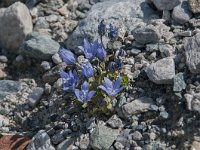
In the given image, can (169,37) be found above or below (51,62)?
above

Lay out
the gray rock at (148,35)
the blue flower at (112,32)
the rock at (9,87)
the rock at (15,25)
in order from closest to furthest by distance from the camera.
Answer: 1. the blue flower at (112,32)
2. the gray rock at (148,35)
3. the rock at (9,87)
4. the rock at (15,25)

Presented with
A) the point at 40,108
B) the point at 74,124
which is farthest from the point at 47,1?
the point at 74,124

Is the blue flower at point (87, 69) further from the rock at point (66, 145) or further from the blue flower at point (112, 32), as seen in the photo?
the rock at point (66, 145)

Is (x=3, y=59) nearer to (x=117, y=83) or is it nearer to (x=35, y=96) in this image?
(x=35, y=96)

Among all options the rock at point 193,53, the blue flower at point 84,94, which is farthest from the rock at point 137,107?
the rock at point 193,53

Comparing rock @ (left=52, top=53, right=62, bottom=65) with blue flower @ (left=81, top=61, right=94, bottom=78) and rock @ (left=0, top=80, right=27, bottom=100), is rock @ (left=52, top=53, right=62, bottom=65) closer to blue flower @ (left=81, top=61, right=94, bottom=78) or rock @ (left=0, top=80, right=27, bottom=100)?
rock @ (left=0, top=80, right=27, bottom=100)

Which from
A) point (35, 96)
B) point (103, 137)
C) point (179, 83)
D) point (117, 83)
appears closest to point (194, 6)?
point (179, 83)

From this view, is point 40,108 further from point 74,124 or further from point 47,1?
point 47,1
